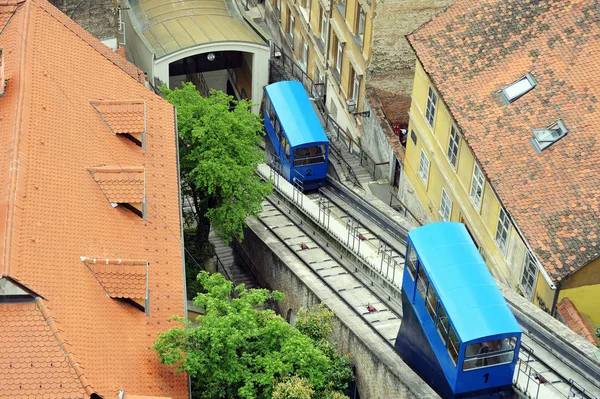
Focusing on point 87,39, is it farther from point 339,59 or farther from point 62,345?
point 62,345

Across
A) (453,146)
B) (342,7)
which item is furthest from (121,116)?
(342,7)

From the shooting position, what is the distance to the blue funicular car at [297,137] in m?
57.3

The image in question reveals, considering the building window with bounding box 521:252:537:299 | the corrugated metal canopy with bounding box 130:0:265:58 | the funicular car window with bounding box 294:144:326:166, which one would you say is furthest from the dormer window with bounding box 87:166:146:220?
the corrugated metal canopy with bounding box 130:0:265:58

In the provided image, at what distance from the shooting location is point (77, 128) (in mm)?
44000

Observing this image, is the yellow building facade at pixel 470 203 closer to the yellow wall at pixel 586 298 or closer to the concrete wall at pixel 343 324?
the yellow wall at pixel 586 298

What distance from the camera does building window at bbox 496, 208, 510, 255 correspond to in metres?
48.2

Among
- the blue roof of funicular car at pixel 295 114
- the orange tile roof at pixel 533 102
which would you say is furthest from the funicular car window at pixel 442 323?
the blue roof of funicular car at pixel 295 114

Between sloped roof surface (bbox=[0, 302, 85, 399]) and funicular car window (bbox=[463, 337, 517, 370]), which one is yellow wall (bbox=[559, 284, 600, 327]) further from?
sloped roof surface (bbox=[0, 302, 85, 399])

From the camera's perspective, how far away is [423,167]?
56.9 metres

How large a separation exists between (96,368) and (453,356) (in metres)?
12.1

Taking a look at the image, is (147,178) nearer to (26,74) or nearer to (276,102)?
(26,74)

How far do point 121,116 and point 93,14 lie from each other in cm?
1443

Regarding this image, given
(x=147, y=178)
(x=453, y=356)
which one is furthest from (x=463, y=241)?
(x=147, y=178)

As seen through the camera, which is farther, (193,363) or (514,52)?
(514,52)
